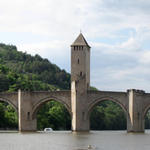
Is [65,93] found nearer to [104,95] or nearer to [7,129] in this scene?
[104,95]

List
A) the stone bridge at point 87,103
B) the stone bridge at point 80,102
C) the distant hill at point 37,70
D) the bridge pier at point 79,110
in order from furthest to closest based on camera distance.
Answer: the distant hill at point 37,70, the bridge pier at point 79,110, the stone bridge at point 80,102, the stone bridge at point 87,103

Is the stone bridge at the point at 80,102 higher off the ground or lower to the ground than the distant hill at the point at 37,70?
lower

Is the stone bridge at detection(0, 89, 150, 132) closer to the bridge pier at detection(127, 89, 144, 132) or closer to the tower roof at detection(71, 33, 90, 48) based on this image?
the bridge pier at detection(127, 89, 144, 132)

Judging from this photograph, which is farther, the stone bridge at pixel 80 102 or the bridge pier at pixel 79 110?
the bridge pier at pixel 79 110

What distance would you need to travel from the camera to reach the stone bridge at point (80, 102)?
250 feet

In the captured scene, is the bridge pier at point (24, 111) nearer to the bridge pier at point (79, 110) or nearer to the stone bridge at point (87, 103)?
the stone bridge at point (87, 103)

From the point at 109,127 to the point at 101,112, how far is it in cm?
359

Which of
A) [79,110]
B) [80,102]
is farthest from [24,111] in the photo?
[80,102]

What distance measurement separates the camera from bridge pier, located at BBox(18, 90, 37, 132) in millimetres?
79250

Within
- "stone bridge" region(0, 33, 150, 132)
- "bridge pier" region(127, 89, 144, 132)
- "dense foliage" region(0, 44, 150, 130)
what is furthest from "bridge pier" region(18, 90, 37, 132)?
"bridge pier" region(127, 89, 144, 132)

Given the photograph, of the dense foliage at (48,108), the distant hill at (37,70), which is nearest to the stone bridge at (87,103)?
the dense foliage at (48,108)

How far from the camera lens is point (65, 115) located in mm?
98188

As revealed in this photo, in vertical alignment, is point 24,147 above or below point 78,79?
below

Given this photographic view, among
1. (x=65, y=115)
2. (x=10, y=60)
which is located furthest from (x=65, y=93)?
(x=10, y=60)
